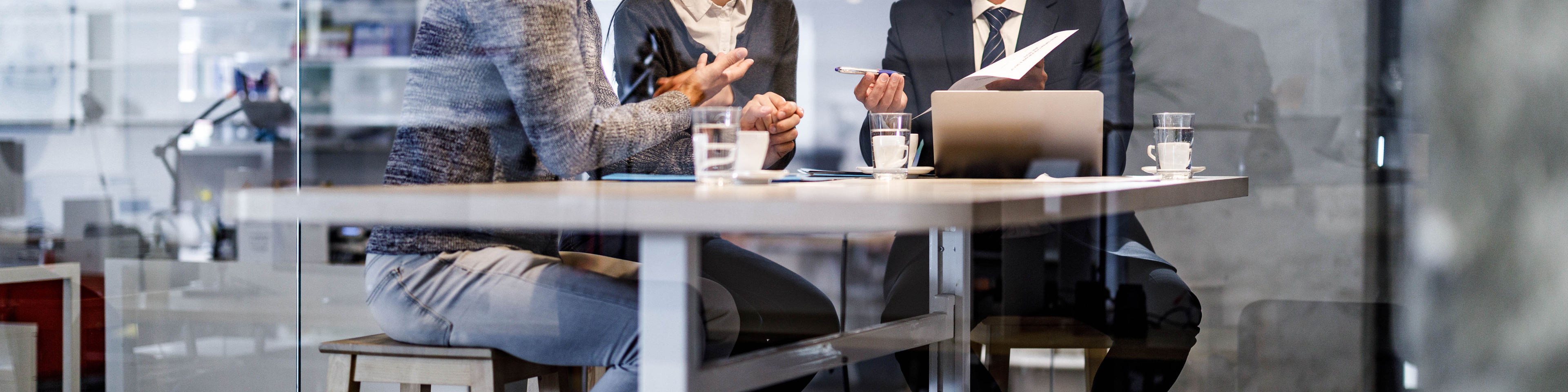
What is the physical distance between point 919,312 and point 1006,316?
1.79 feet

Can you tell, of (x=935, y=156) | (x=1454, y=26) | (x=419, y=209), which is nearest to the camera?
(x=419, y=209)

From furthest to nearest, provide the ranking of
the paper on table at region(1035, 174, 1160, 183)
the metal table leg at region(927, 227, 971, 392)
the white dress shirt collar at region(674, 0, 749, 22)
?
the white dress shirt collar at region(674, 0, 749, 22)
the metal table leg at region(927, 227, 971, 392)
the paper on table at region(1035, 174, 1160, 183)

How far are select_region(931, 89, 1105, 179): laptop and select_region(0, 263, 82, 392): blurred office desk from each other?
2110 mm


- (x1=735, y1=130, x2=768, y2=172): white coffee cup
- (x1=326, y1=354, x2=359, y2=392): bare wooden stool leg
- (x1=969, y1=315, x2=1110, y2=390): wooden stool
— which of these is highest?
(x1=735, y1=130, x2=768, y2=172): white coffee cup

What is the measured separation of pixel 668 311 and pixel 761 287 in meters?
0.88

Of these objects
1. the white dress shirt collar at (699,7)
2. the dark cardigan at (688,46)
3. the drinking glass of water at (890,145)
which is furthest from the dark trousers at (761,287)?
the white dress shirt collar at (699,7)

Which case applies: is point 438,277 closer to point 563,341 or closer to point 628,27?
point 563,341

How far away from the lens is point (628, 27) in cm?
217

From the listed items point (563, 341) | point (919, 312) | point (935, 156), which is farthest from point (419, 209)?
point (919, 312)

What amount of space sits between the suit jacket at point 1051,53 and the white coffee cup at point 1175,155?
69 cm

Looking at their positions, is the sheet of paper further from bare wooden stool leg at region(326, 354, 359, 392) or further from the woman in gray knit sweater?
bare wooden stool leg at region(326, 354, 359, 392)

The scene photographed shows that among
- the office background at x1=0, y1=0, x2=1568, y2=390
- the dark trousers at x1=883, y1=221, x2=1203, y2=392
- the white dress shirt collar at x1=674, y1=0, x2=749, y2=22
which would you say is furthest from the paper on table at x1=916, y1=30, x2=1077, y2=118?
the office background at x1=0, y1=0, x2=1568, y2=390

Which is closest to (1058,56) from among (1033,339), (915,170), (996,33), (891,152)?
(996,33)

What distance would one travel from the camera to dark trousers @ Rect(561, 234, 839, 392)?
1.46 metres
